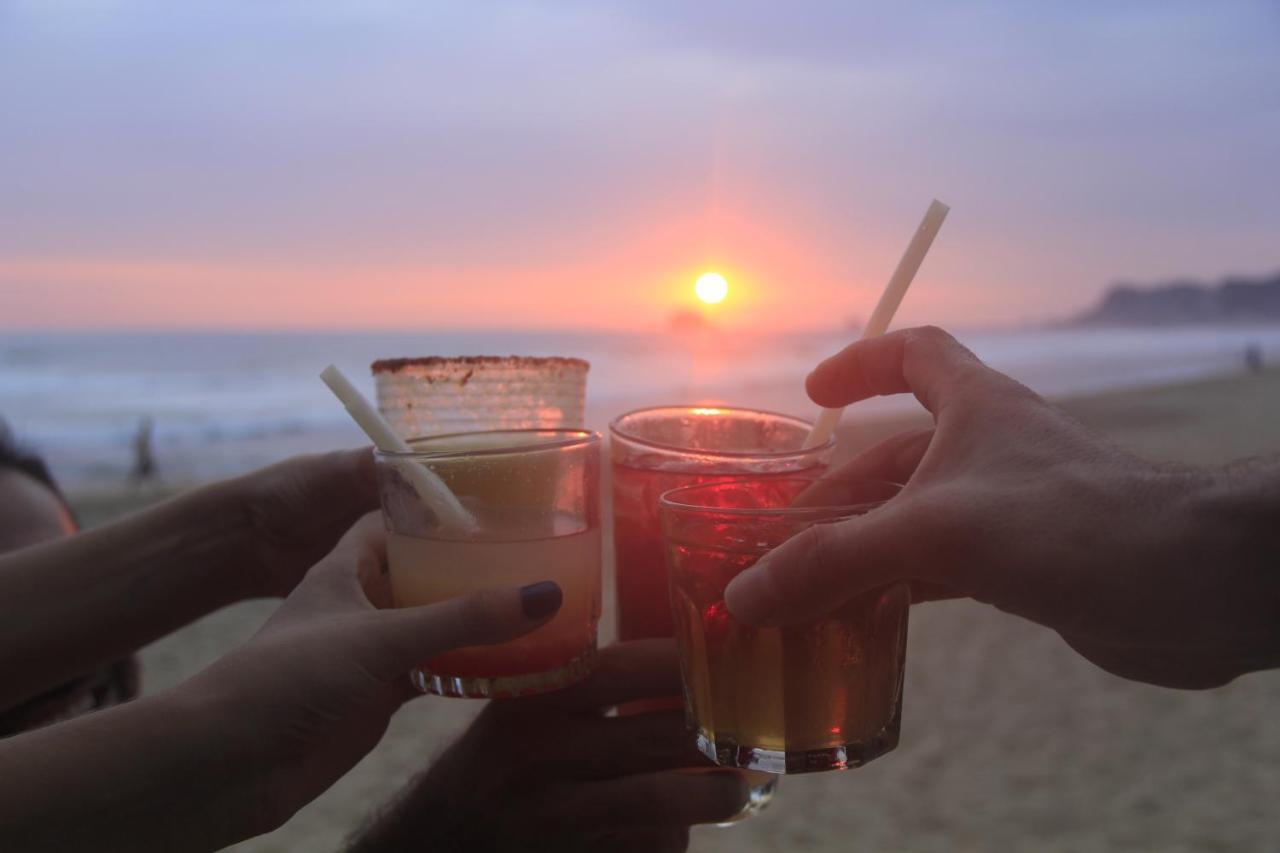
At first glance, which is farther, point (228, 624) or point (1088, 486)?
point (228, 624)

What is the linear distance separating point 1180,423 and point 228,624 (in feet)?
61.4

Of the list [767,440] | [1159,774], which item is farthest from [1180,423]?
[767,440]

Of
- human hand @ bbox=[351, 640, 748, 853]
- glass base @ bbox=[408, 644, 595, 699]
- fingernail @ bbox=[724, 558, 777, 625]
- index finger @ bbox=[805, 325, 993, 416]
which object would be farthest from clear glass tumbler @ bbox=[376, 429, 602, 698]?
index finger @ bbox=[805, 325, 993, 416]

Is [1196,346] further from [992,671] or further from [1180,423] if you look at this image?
[992,671]

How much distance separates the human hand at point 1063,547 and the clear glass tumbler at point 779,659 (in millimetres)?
92

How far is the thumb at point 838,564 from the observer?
1229 mm

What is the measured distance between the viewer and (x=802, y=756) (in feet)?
4.69

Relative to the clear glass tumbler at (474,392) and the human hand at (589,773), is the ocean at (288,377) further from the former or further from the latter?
the human hand at (589,773)

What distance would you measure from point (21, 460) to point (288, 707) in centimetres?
206

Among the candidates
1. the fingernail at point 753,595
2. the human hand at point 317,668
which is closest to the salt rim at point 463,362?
the human hand at point 317,668

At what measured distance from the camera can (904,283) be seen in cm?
162

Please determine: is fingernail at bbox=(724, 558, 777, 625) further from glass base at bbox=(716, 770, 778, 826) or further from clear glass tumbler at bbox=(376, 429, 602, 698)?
glass base at bbox=(716, 770, 778, 826)

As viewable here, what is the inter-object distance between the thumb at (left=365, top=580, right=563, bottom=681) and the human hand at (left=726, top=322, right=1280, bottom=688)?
1.07 ft

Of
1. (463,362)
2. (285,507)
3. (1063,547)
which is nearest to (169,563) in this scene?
(285,507)
